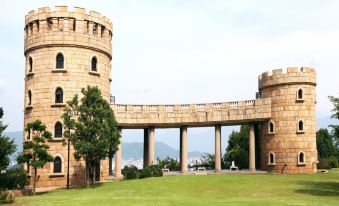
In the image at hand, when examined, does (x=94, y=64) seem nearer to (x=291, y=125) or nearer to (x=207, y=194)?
(x=291, y=125)

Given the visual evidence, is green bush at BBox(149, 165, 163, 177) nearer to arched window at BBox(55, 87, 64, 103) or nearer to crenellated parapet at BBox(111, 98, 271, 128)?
crenellated parapet at BBox(111, 98, 271, 128)

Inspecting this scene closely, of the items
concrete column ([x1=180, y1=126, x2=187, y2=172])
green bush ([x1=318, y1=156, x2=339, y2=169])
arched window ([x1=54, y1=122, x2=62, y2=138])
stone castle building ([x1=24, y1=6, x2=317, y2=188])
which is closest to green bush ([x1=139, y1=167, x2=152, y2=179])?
stone castle building ([x1=24, y1=6, x2=317, y2=188])

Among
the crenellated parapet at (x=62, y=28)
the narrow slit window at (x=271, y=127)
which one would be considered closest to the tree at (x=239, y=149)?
the narrow slit window at (x=271, y=127)

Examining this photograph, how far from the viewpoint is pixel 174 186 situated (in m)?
37.2

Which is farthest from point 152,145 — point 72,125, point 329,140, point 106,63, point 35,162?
point 329,140

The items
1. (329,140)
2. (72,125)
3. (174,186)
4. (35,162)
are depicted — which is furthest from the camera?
(329,140)

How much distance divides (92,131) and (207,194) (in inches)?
590

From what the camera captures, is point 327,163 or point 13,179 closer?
point 13,179

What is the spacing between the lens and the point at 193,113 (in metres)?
55.8

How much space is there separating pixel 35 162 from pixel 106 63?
18184 mm

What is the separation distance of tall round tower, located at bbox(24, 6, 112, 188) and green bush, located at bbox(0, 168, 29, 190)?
339 centimetres

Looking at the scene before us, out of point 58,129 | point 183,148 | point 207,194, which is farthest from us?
point 183,148

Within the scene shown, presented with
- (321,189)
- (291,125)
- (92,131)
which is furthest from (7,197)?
(291,125)

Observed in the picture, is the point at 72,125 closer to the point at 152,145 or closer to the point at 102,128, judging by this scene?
the point at 102,128
